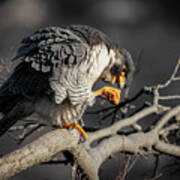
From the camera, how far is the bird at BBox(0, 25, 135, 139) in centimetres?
150

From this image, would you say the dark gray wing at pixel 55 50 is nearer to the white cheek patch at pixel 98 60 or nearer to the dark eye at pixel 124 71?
the white cheek patch at pixel 98 60

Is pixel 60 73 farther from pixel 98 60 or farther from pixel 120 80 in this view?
pixel 120 80

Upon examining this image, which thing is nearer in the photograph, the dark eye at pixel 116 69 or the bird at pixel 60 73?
the bird at pixel 60 73

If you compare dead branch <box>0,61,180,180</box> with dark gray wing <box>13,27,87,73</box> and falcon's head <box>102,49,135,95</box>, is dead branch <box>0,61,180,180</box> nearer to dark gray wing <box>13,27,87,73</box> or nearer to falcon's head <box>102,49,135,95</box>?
falcon's head <box>102,49,135,95</box>

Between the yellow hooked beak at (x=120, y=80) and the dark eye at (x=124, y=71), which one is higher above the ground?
the dark eye at (x=124, y=71)

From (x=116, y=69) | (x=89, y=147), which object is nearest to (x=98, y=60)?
(x=116, y=69)

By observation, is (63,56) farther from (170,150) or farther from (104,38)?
(170,150)

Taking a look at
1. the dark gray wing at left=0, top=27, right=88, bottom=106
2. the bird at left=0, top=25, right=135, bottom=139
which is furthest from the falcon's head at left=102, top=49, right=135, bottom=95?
the dark gray wing at left=0, top=27, right=88, bottom=106

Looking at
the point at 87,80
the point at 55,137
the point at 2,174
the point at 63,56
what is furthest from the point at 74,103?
the point at 2,174

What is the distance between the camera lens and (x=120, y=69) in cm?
172

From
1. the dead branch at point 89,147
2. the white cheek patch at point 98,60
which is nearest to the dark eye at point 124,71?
the white cheek patch at point 98,60

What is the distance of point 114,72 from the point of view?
1741 millimetres

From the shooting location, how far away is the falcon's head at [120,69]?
169cm

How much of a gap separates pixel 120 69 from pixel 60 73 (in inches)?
15.9
